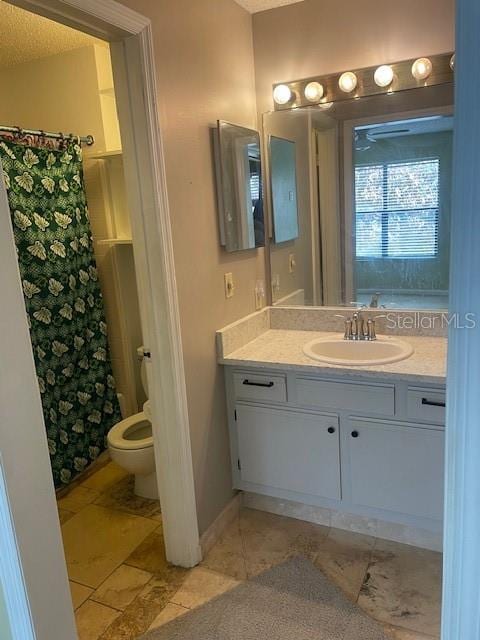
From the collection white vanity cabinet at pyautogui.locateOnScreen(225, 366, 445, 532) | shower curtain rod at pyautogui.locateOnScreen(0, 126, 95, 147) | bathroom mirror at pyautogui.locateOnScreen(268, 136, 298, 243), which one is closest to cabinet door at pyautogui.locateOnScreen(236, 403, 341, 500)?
white vanity cabinet at pyautogui.locateOnScreen(225, 366, 445, 532)

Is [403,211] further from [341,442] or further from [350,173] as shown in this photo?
[341,442]

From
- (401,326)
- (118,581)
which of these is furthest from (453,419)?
(118,581)

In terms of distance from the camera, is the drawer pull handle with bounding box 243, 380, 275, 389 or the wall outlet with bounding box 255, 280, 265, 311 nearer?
the drawer pull handle with bounding box 243, 380, 275, 389

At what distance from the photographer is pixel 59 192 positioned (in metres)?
2.70

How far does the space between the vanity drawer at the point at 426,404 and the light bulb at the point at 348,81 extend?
4.60ft

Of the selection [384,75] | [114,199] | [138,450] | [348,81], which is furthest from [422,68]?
[138,450]

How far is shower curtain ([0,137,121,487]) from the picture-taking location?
2.54 m

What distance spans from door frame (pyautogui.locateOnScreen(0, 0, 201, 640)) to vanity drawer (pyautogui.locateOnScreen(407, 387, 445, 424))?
918mm

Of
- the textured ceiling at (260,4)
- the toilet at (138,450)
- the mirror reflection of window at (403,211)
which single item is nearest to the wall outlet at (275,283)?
the mirror reflection of window at (403,211)

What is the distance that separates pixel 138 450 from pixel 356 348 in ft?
3.97

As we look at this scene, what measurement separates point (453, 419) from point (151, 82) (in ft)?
4.95

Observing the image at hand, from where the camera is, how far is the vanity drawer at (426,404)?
6.25 ft

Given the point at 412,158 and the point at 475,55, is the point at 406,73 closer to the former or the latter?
the point at 412,158

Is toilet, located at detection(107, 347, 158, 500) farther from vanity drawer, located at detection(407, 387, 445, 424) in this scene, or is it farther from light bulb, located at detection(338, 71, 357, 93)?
light bulb, located at detection(338, 71, 357, 93)
